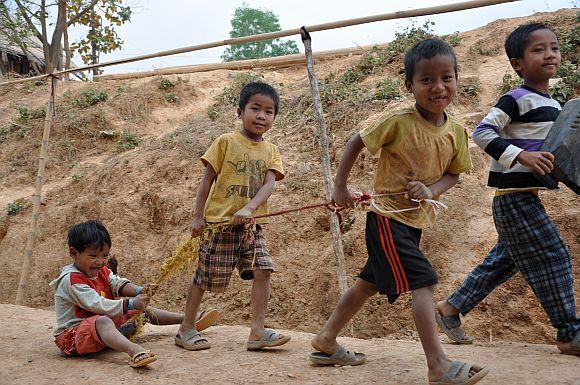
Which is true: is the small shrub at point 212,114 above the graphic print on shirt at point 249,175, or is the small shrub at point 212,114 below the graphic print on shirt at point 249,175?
above

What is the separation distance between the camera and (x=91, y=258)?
338 cm

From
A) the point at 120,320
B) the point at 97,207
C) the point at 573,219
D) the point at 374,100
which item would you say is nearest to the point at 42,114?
the point at 97,207

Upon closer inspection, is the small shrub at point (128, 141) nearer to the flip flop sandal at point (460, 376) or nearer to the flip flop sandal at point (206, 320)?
the flip flop sandal at point (206, 320)

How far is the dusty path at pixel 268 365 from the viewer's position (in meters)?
2.67

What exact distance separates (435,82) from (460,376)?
1.22m

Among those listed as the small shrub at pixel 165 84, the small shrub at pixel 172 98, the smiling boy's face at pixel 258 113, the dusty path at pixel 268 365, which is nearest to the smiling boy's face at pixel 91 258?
the dusty path at pixel 268 365

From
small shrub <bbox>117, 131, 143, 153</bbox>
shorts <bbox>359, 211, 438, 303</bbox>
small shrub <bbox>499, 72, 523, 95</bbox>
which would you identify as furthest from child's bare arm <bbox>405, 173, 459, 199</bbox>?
small shrub <bbox>117, 131, 143, 153</bbox>

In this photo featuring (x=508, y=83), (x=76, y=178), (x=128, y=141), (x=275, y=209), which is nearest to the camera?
(x=275, y=209)

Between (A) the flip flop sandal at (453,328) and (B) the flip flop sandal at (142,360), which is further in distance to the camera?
(A) the flip flop sandal at (453,328)

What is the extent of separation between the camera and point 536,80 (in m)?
2.96

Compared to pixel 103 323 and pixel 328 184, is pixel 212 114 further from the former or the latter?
pixel 103 323

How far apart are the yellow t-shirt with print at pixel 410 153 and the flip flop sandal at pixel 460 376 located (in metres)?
0.63

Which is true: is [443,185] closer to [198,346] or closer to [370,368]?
[370,368]

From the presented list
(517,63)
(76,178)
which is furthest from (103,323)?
(76,178)
